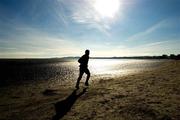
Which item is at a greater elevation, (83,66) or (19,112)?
(83,66)

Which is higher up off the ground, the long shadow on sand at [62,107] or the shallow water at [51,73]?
the long shadow on sand at [62,107]

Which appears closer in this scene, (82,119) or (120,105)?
(82,119)

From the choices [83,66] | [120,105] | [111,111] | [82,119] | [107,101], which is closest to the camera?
[82,119]

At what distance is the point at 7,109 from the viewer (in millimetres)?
9039

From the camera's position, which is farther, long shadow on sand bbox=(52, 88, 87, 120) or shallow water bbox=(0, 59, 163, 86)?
shallow water bbox=(0, 59, 163, 86)

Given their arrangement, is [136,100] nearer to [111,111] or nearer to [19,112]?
[111,111]

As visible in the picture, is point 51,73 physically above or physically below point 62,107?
below

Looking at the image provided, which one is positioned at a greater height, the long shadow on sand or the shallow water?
the long shadow on sand

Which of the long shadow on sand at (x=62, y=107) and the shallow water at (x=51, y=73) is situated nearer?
the long shadow on sand at (x=62, y=107)

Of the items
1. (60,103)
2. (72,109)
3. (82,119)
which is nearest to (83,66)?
(60,103)

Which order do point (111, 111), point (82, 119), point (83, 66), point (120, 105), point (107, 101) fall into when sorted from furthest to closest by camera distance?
point (83, 66) → point (107, 101) → point (120, 105) → point (111, 111) → point (82, 119)

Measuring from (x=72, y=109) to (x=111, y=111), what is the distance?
5.64 ft

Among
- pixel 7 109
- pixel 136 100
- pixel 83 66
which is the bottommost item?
pixel 7 109

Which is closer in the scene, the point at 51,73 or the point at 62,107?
the point at 62,107
